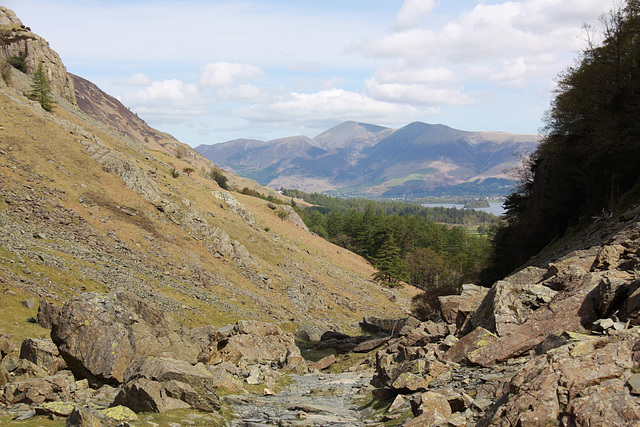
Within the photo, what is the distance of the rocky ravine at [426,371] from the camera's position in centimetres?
988

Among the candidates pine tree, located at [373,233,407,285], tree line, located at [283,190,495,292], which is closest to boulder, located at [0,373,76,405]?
tree line, located at [283,190,495,292]

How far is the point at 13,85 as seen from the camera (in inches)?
3241

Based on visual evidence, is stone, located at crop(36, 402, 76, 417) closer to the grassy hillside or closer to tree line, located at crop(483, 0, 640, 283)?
the grassy hillside

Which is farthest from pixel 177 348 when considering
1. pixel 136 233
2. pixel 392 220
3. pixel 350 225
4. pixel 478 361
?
pixel 350 225

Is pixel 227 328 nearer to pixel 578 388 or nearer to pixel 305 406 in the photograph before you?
pixel 305 406

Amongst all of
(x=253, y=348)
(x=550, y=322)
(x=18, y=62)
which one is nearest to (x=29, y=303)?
(x=253, y=348)

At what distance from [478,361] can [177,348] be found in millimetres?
16140

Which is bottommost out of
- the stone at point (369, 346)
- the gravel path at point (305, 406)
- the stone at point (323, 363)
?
the stone at point (323, 363)

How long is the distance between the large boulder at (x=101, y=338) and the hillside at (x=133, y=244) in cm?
712

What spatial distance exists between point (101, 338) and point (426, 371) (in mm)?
13634

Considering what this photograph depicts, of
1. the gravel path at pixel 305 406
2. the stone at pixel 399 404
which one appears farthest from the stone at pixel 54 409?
the stone at pixel 399 404

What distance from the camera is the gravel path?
16.2m

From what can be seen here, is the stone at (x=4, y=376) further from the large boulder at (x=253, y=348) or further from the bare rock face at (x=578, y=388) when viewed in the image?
the bare rock face at (x=578, y=388)

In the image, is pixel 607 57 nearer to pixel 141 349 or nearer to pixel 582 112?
pixel 582 112
